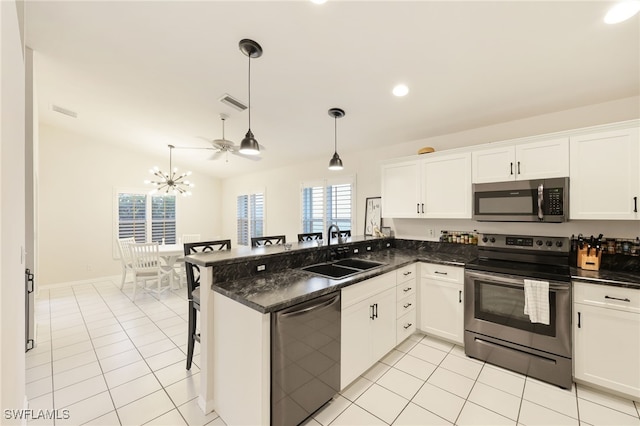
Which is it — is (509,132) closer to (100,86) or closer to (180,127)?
(180,127)

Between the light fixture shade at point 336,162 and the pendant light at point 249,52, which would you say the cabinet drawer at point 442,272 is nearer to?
the light fixture shade at point 336,162

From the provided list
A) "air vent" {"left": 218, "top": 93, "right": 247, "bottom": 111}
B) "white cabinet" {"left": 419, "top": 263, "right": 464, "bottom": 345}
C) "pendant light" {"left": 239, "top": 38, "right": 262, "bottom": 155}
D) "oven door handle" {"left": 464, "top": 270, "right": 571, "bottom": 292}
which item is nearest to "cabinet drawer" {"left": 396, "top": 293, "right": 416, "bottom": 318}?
"white cabinet" {"left": 419, "top": 263, "right": 464, "bottom": 345}

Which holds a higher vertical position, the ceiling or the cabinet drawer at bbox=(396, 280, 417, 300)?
the ceiling

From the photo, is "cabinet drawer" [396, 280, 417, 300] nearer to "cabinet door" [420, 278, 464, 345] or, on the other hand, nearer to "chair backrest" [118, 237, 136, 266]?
"cabinet door" [420, 278, 464, 345]

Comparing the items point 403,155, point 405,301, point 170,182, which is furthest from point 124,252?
point 403,155

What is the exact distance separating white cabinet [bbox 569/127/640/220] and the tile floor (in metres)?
1.50

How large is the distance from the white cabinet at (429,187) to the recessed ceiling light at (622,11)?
1.41 metres

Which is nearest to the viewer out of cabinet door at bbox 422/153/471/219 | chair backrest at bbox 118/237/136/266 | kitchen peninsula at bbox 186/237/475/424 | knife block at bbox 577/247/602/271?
kitchen peninsula at bbox 186/237/475/424

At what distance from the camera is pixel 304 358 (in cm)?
167

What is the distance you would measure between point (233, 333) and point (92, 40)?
3.02m

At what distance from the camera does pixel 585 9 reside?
5.41 feet

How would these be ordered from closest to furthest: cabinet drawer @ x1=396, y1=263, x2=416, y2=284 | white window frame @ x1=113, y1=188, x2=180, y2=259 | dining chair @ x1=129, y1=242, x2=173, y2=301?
1. cabinet drawer @ x1=396, y1=263, x2=416, y2=284
2. dining chair @ x1=129, y1=242, x2=173, y2=301
3. white window frame @ x1=113, y1=188, x2=180, y2=259

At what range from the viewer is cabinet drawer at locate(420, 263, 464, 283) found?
2.68 metres

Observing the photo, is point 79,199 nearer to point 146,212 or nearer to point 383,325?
point 146,212
